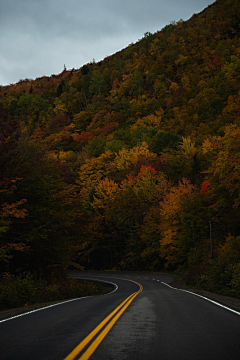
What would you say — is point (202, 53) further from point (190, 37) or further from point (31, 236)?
point (31, 236)

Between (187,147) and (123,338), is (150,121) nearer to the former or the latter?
(187,147)

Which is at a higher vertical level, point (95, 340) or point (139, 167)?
point (139, 167)

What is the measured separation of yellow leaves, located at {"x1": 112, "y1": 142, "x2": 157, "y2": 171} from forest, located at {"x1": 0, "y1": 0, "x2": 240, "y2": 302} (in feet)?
0.85

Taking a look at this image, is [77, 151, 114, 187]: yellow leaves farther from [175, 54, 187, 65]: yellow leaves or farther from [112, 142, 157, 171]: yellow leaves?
[175, 54, 187, 65]: yellow leaves

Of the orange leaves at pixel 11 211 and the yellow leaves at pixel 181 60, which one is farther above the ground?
the yellow leaves at pixel 181 60

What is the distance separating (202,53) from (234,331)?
128832 millimetres

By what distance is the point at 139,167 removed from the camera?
5588 centimetres

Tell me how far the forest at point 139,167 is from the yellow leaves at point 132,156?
0.85 ft

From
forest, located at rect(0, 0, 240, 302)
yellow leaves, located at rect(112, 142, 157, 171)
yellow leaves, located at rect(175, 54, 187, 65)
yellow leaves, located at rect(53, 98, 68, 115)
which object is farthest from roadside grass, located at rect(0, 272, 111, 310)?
yellow leaves, located at rect(53, 98, 68, 115)

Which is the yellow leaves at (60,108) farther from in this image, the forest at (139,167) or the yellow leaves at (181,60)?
the yellow leaves at (181,60)

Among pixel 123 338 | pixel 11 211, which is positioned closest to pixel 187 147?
pixel 11 211

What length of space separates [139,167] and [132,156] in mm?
4564

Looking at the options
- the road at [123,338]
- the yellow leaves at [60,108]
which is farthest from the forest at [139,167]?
Answer: the road at [123,338]

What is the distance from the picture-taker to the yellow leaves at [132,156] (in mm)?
57456
